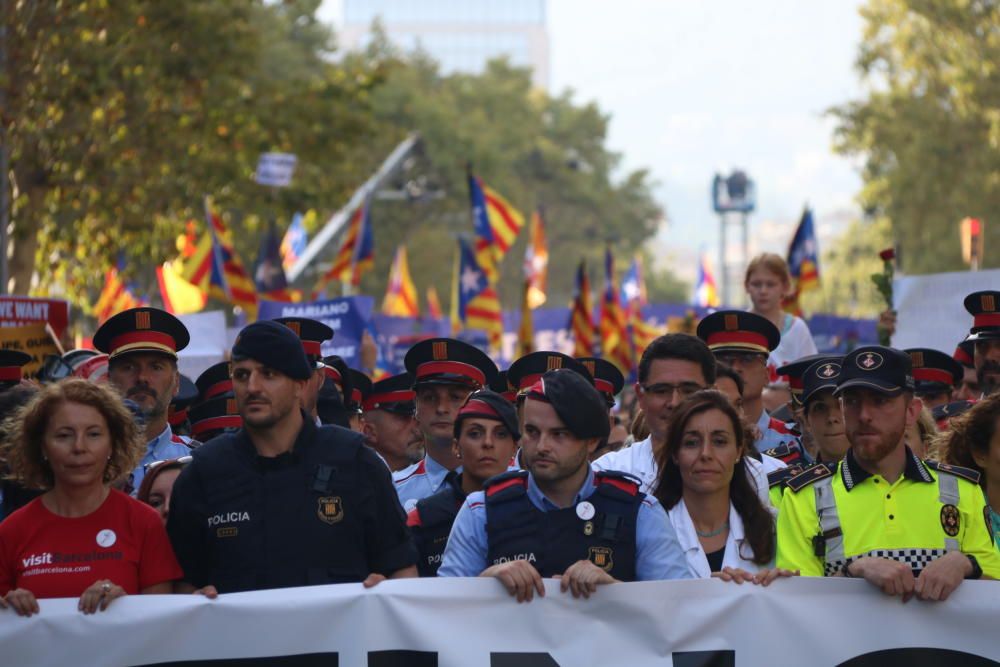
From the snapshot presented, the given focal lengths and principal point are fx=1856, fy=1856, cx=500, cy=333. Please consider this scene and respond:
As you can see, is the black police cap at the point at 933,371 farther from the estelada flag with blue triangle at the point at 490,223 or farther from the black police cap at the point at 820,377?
the estelada flag with blue triangle at the point at 490,223

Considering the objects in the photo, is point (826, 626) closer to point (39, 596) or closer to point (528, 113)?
point (39, 596)

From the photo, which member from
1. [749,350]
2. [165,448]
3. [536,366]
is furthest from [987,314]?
[165,448]

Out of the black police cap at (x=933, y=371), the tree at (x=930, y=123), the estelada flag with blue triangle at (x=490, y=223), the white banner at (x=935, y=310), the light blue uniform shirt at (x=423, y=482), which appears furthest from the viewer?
the tree at (x=930, y=123)

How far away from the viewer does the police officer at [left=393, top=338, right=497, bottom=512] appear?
8.42 m

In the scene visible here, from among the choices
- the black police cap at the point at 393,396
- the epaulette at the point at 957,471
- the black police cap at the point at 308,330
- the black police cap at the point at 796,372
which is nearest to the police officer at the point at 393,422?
the black police cap at the point at 393,396

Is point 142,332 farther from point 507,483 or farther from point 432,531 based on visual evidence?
point 507,483

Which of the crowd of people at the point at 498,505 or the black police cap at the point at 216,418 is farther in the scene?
the black police cap at the point at 216,418

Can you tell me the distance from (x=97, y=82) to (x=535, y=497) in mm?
17292

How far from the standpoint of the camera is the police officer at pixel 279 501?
606 cm

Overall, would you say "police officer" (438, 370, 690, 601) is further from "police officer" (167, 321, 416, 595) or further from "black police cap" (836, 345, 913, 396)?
"black police cap" (836, 345, 913, 396)

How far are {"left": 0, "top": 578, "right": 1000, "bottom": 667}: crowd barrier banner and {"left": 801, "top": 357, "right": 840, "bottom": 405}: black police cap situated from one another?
1.81 metres

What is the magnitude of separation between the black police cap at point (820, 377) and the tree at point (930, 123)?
36.2 m

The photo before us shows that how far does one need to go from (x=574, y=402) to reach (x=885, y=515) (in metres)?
1.12

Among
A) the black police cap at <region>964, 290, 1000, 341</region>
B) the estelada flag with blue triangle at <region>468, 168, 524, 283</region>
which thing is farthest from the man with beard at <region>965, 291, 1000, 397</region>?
the estelada flag with blue triangle at <region>468, 168, 524, 283</region>
